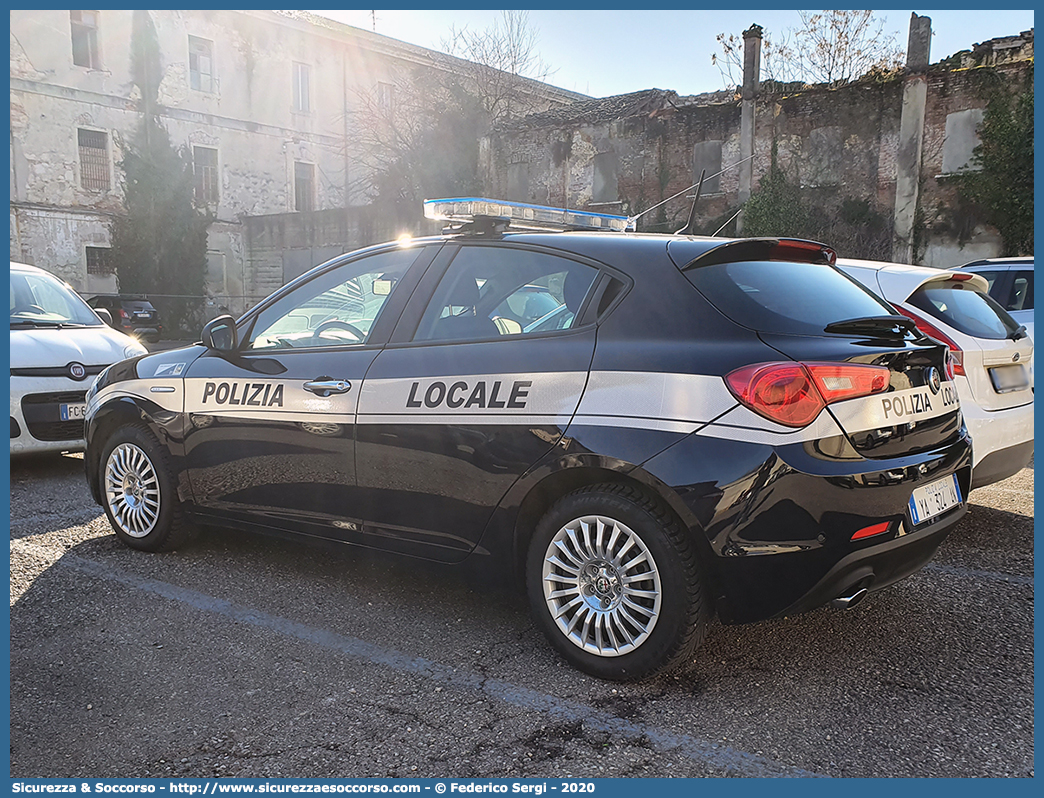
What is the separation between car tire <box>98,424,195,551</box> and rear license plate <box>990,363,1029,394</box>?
4404mm

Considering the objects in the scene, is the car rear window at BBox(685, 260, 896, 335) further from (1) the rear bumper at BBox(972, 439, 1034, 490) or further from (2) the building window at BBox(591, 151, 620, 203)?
(2) the building window at BBox(591, 151, 620, 203)

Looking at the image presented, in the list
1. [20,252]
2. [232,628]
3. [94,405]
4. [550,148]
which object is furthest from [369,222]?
[232,628]

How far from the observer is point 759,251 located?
316cm

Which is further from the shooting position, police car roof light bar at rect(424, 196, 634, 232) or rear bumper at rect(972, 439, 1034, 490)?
rear bumper at rect(972, 439, 1034, 490)

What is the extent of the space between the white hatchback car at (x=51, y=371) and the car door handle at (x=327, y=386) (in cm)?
299

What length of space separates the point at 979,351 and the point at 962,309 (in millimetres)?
290

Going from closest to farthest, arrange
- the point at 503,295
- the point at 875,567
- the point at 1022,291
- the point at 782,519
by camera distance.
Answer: the point at 782,519 < the point at 875,567 < the point at 503,295 < the point at 1022,291

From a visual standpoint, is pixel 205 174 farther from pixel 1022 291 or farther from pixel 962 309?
pixel 962 309

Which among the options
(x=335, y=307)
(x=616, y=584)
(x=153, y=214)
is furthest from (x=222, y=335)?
(x=153, y=214)

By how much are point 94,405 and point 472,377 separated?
269 cm

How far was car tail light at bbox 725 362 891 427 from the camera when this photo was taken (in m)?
2.69

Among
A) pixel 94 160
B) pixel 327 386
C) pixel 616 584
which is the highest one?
pixel 94 160

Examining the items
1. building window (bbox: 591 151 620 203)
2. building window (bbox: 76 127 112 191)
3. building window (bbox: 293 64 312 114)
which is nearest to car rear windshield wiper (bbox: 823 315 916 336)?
building window (bbox: 591 151 620 203)

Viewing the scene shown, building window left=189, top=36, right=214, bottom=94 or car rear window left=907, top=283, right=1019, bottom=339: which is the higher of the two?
building window left=189, top=36, right=214, bottom=94
